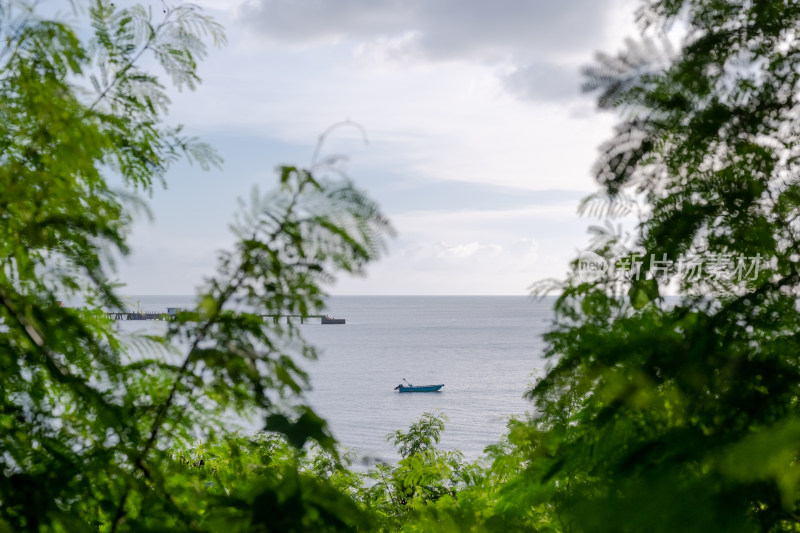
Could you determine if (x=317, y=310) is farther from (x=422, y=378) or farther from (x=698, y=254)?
(x=422, y=378)

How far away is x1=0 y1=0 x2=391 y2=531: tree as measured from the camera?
1.42m

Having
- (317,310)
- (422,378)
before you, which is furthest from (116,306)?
(422,378)

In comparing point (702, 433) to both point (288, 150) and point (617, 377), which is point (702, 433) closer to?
point (617, 377)

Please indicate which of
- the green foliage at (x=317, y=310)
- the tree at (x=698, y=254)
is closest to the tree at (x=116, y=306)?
the green foliage at (x=317, y=310)

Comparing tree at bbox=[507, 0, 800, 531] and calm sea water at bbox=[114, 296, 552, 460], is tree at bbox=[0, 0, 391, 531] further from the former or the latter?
tree at bbox=[507, 0, 800, 531]

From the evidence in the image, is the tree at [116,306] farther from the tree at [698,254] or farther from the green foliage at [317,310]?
the tree at [698,254]

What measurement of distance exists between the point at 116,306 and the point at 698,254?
1.60 m

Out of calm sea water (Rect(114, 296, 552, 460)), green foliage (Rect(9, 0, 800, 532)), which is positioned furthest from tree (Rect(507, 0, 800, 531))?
calm sea water (Rect(114, 296, 552, 460))

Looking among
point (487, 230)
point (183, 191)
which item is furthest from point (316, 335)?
point (183, 191)

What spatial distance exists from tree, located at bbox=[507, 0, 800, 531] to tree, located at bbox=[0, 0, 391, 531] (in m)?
0.72

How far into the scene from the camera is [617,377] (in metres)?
1.71

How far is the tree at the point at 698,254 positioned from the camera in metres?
1.59

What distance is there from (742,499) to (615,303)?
928mm

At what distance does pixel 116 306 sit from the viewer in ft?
6.16
